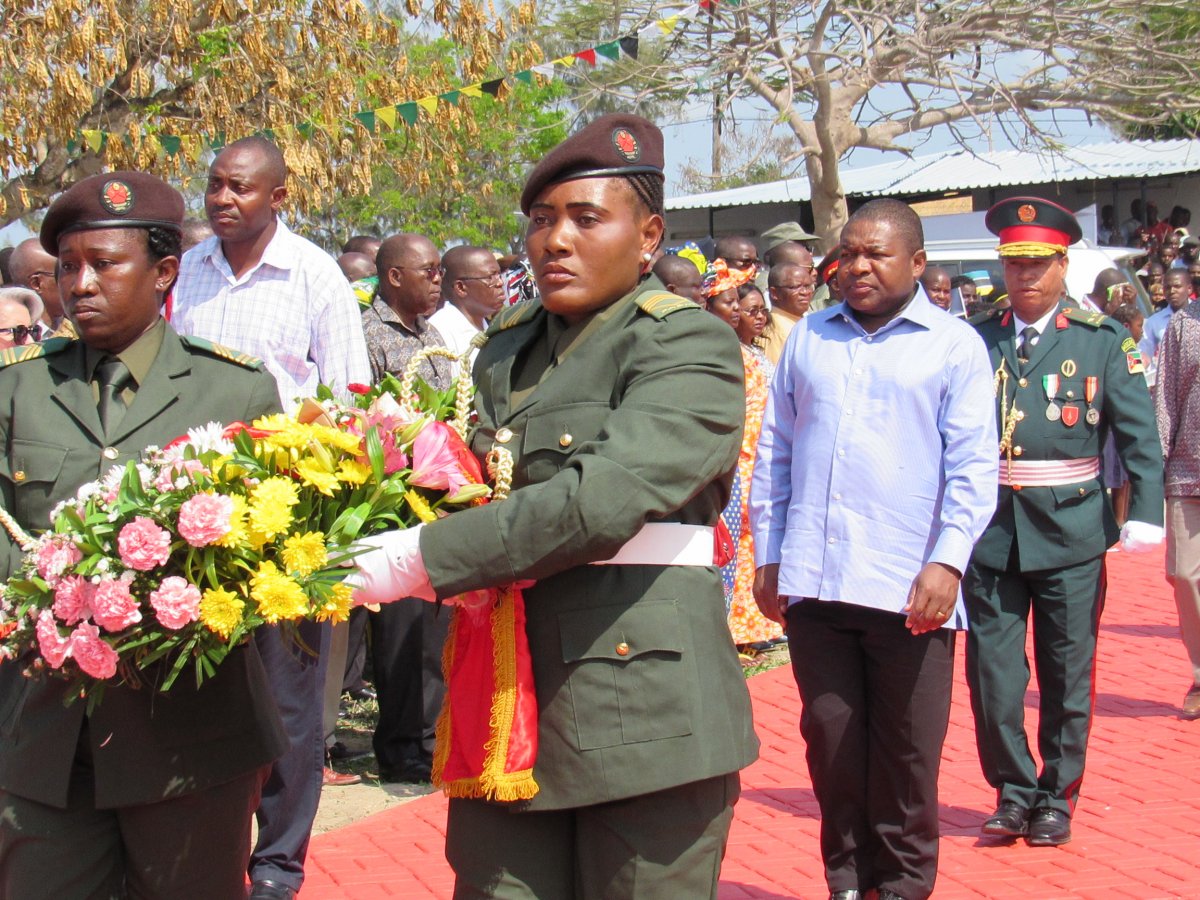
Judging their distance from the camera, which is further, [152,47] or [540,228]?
[152,47]

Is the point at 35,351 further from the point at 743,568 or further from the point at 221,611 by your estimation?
the point at 743,568

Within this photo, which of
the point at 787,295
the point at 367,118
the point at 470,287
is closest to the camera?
the point at 470,287

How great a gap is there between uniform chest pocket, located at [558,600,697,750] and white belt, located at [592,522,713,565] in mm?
98

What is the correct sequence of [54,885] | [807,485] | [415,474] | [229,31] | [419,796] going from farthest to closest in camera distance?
[229,31] → [419,796] → [807,485] → [54,885] → [415,474]

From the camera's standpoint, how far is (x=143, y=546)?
2.78 metres

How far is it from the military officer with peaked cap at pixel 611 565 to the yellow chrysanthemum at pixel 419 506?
0.09 metres

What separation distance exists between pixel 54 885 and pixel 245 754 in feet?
1.59

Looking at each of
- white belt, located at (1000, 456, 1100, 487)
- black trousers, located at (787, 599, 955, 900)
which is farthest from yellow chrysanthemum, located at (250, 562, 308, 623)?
white belt, located at (1000, 456, 1100, 487)

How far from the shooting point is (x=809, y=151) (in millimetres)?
15258

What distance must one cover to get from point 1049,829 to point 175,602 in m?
3.92

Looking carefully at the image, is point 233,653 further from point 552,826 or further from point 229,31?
point 229,31

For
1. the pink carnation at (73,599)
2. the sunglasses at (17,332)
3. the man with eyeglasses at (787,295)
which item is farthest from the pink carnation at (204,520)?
the man with eyeglasses at (787,295)

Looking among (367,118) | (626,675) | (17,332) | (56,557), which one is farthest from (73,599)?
(367,118)

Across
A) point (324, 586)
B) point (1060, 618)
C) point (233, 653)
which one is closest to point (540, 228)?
point (324, 586)
